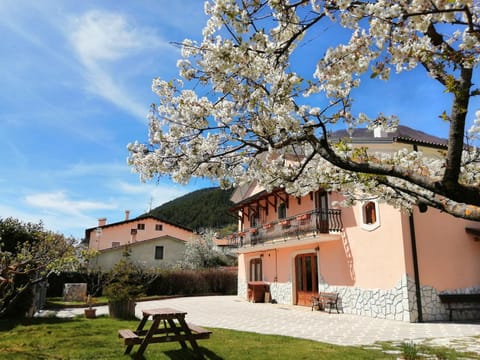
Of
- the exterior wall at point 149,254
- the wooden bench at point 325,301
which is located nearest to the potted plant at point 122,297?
the wooden bench at point 325,301

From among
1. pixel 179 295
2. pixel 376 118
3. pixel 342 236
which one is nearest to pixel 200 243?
pixel 179 295

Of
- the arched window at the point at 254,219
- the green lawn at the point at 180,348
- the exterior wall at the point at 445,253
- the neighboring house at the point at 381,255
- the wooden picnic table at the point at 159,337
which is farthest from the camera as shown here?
the arched window at the point at 254,219

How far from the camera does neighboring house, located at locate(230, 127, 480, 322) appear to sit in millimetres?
11242

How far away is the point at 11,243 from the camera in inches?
460

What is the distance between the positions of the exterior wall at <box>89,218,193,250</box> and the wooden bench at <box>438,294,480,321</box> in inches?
1034

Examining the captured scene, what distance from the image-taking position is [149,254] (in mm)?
30906

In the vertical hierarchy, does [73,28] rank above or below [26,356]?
above

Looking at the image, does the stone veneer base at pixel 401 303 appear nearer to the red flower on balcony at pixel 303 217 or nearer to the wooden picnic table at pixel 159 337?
the red flower on balcony at pixel 303 217

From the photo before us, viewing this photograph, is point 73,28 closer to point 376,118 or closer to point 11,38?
point 11,38

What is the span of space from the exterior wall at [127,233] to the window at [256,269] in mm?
14502

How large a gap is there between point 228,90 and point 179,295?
70.1ft

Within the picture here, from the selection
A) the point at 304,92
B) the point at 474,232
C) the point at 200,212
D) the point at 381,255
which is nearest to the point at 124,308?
the point at 381,255

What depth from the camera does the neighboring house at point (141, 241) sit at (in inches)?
1166

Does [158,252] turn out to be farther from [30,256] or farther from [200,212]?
[200,212]
